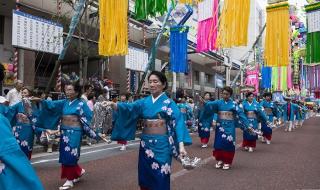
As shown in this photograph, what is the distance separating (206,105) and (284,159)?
255 cm

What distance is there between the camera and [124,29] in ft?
35.6

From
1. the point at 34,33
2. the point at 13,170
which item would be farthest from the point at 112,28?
the point at 13,170

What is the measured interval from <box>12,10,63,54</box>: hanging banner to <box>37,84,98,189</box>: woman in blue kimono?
6442 mm

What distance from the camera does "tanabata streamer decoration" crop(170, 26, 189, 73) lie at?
16.3 meters

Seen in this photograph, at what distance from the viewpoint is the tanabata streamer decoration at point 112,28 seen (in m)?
10.6

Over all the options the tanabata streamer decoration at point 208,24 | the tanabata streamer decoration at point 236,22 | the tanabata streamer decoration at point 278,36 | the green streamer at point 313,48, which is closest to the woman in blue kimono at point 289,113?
the tanabata streamer decoration at point 278,36

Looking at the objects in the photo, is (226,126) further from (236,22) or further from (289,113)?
(289,113)

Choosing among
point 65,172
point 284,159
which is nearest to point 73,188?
point 65,172

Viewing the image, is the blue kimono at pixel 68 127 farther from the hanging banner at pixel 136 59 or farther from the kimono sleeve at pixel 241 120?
the hanging banner at pixel 136 59

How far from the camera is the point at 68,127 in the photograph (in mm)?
6227

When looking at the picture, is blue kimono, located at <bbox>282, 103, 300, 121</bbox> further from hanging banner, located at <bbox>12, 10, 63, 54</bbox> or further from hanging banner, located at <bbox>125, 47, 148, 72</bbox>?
hanging banner, located at <bbox>12, 10, 63, 54</bbox>

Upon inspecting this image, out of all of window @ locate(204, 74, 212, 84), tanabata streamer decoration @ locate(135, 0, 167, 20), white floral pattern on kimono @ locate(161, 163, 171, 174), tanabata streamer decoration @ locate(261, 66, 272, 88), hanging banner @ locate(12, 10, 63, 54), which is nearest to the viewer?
white floral pattern on kimono @ locate(161, 163, 171, 174)

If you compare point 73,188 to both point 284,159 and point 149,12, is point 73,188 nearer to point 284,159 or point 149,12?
point 284,159

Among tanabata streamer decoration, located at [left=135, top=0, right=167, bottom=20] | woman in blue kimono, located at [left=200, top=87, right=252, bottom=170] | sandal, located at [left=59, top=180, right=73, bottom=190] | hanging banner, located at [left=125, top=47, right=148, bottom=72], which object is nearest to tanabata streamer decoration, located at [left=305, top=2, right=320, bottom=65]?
tanabata streamer decoration, located at [left=135, top=0, right=167, bottom=20]
